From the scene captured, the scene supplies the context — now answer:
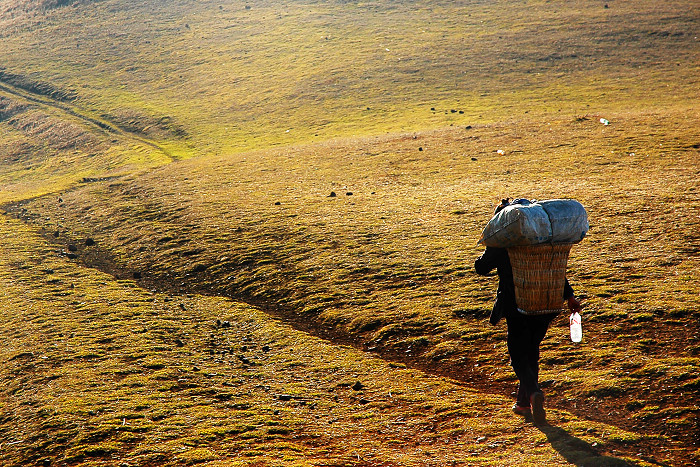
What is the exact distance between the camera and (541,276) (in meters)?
8.36

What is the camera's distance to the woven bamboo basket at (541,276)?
830 cm

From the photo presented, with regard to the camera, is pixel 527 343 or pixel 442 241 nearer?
pixel 527 343

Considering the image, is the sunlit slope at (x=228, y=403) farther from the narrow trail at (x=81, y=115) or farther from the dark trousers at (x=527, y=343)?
the narrow trail at (x=81, y=115)

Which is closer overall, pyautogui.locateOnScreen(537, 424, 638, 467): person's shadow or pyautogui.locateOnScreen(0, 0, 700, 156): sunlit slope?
pyautogui.locateOnScreen(537, 424, 638, 467): person's shadow

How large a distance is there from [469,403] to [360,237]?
9.59m

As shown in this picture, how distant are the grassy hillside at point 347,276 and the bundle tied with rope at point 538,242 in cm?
197

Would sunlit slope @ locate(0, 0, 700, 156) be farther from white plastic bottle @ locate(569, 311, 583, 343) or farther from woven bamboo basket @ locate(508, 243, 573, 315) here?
woven bamboo basket @ locate(508, 243, 573, 315)

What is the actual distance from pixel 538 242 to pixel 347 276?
8.83m

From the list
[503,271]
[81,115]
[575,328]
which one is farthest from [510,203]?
[81,115]

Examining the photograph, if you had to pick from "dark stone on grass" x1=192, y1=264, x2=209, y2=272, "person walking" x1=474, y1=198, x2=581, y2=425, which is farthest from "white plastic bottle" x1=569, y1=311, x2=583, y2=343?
"dark stone on grass" x1=192, y1=264, x2=209, y2=272

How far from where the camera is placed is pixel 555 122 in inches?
A: 1280

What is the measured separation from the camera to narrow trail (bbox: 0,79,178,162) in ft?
148

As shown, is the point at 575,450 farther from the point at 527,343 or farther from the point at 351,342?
the point at 351,342

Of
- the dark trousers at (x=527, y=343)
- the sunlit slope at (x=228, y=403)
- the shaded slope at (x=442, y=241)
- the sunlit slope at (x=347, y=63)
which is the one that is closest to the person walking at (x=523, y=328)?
the dark trousers at (x=527, y=343)
